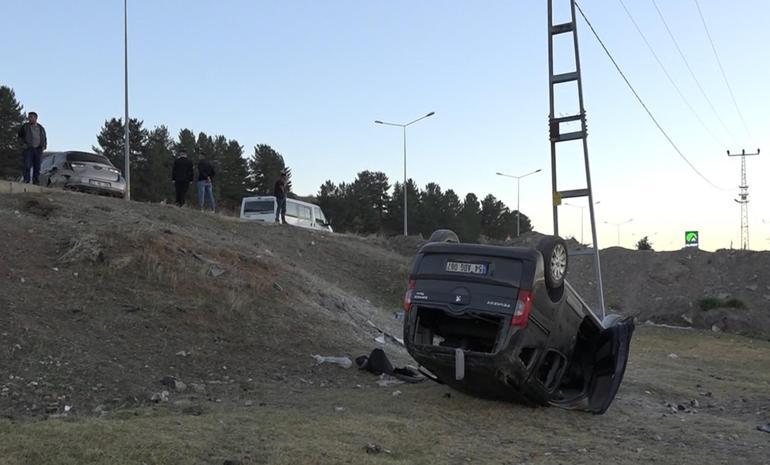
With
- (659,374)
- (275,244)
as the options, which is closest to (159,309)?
(659,374)

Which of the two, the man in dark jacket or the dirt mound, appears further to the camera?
the man in dark jacket

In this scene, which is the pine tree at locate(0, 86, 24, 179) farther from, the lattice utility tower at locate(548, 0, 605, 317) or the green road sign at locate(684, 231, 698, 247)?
the lattice utility tower at locate(548, 0, 605, 317)

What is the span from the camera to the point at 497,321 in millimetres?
6672

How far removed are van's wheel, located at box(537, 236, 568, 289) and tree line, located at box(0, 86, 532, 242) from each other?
54.7 meters

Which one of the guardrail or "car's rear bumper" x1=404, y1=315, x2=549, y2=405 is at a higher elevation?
the guardrail

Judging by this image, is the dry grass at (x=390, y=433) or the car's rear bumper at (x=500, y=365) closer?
the dry grass at (x=390, y=433)

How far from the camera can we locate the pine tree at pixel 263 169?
86062mm

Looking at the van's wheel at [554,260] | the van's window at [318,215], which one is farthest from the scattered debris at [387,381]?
the van's window at [318,215]

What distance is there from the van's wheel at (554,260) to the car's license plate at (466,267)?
616 millimetres

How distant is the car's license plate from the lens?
6812 millimetres

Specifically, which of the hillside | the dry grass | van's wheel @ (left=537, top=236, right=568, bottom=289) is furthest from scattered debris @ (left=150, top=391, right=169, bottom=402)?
van's wheel @ (left=537, top=236, right=568, bottom=289)

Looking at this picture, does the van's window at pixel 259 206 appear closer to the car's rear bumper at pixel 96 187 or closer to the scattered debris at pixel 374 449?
the car's rear bumper at pixel 96 187

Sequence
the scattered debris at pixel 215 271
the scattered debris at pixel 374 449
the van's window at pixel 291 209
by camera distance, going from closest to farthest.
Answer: the scattered debris at pixel 374 449, the scattered debris at pixel 215 271, the van's window at pixel 291 209

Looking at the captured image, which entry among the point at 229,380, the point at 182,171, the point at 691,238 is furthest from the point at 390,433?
the point at 691,238
